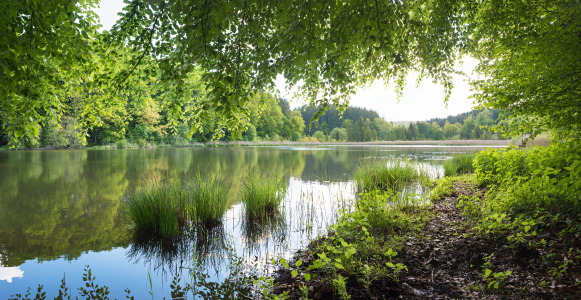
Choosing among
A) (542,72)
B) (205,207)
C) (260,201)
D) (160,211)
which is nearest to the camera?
(542,72)

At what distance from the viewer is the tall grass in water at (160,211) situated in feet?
14.8

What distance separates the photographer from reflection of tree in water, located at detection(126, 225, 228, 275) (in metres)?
3.71

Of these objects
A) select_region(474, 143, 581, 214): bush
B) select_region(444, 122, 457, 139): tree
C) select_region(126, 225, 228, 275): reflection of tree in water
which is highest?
select_region(444, 122, 457, 139): tree

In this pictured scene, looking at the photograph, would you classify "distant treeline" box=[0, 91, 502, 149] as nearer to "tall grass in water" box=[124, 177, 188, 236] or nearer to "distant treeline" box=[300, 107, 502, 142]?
"distant treeline" box=[300, 107, 502, 142]

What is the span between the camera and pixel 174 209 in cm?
472

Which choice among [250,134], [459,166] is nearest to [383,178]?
[459,166]

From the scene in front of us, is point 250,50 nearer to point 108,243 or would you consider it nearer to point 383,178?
point 108,243

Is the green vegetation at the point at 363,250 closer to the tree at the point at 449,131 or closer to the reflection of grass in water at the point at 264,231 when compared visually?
the reflection of grass in water at the point at 264,231

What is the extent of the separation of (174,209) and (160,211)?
0.23m

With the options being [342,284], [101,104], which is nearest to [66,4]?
[101,104]

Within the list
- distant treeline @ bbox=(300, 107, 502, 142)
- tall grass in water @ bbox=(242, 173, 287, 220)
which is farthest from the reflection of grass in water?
distant treeline @ bbox=(300, 107, 502, 142)

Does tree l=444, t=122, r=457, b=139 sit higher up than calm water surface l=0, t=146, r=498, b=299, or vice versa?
tree l=444, t=122, r=457, b=139

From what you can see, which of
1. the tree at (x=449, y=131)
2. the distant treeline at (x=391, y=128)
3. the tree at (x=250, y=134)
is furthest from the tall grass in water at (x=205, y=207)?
the tree at (x=449, y=131)

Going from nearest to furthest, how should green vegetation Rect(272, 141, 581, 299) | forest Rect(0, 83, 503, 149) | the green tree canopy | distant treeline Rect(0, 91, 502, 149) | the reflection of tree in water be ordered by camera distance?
green vegetation Rect(272, 141, 581, 299), the green tree canopy, the reflection of tree in water, forest Rect(0, 83, 503, 149), distant treeline Rect(0, 91, 502, 149)
